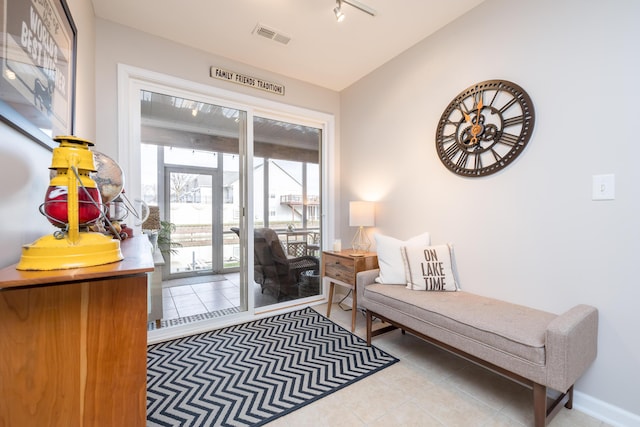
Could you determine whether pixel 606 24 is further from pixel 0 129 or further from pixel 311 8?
pixel 0 129

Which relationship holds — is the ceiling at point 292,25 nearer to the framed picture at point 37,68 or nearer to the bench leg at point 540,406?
the framed picture at point 37,68

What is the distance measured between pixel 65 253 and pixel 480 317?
6.36 ft

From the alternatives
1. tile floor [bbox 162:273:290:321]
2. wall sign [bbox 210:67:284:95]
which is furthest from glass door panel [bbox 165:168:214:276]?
wall sign [bbox 210:67:284:95]

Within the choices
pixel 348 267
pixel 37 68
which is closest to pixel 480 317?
pixel 348 267

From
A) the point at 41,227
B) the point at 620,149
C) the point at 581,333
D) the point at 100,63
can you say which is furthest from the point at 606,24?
the point at 100,63

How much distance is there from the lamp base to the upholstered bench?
1.80 metres

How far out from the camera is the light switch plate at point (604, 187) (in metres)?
1.47

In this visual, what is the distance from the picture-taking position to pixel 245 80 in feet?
9.30

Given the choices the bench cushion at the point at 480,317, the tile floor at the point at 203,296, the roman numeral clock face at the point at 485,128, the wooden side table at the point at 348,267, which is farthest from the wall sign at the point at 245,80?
the bench cushion at the point at 480,317

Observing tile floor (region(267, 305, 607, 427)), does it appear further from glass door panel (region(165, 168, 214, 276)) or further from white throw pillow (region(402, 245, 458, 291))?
glass door panel (region(165, 168, 214, 276))

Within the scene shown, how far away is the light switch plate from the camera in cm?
147

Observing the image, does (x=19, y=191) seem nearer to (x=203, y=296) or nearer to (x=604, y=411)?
(x=203, y=296)

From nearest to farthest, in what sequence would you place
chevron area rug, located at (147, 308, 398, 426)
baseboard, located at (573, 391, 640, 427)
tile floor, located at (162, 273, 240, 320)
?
baseboard, located at (573, 391, 640, 427), chevron area rug, located at (147, 308, 398, 426), tile floor, located at (162, 273, 240, 320)

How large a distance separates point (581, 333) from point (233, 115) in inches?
126
